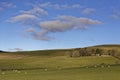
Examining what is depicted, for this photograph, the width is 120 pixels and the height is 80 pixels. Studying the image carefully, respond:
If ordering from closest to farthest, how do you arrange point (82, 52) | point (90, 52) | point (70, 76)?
1. point (70, 76)
2. point (82, 52)
3. point (90, 52)

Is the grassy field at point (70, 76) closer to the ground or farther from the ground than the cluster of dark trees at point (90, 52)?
closer to the ground

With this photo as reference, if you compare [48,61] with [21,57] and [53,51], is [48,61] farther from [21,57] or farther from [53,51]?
[53,51]

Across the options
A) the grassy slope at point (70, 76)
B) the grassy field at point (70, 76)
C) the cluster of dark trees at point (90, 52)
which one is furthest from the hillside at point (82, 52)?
the grassy slope at point (70, 76)

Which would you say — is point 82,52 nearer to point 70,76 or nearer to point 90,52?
point 90,52

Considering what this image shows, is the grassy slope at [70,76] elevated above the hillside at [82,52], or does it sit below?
below

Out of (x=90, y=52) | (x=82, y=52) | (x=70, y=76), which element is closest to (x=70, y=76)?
(x=70, y=76)

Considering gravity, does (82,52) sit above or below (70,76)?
above

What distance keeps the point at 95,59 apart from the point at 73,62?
8.64 metres

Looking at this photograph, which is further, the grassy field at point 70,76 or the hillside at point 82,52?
the hillside at point 82,52

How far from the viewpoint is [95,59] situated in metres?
124

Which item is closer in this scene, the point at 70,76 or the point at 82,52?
the point at 70,76

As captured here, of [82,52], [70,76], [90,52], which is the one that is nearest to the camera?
[70,76]

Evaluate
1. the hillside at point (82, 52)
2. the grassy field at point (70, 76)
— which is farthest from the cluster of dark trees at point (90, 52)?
the grassy field at point (70, 76)

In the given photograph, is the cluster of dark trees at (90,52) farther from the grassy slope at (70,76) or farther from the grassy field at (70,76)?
the grassy slope at (70,76)
